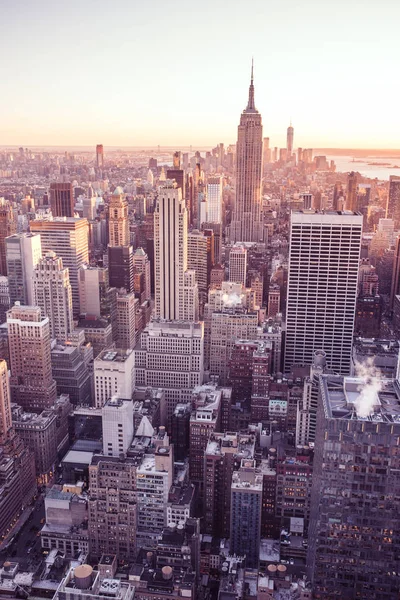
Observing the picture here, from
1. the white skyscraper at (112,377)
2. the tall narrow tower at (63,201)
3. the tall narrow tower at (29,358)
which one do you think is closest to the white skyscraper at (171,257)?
the white skyscraper at (112,377)

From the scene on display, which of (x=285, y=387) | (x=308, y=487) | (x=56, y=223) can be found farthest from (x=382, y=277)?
(x=308, y=487)

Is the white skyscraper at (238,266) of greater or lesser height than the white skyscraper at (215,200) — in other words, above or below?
below

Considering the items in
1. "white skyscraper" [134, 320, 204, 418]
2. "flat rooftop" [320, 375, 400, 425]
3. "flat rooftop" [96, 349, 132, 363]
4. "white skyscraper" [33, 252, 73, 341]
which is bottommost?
"white skyscraper" [134, 320, 204, 418]

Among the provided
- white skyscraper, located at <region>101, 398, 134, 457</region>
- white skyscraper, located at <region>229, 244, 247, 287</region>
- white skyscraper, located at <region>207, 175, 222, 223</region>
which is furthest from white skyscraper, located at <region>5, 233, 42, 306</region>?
white skyscraper, located at <region>207, 175, 222, 223</region>

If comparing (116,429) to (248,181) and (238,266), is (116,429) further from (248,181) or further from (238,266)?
(248,181)

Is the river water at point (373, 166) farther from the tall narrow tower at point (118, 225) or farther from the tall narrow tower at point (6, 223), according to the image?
the tall narrow tower at point (6, 223)

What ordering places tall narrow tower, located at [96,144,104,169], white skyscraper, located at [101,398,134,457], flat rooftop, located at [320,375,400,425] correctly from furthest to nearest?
tall narrow tower, located at [96,144,104,169] → white skyscraper, located at [101,398,134,457] → flat rooftop, located at [320,375,400,425]

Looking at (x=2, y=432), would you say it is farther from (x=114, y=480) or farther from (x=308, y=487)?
(x=308, y=487)

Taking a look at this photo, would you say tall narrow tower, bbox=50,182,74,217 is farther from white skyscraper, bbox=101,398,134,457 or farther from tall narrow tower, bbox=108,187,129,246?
white skyscraper, bbox=101,398,134,457

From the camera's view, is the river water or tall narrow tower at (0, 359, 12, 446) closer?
tall narrow tower at (0, 359, 12, 446)
